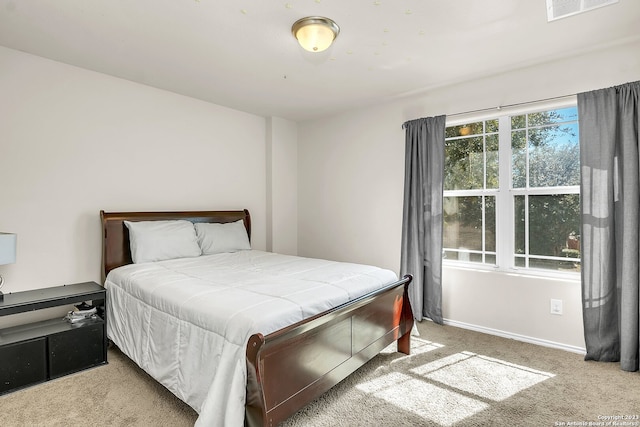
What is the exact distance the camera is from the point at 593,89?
2686 millimetres

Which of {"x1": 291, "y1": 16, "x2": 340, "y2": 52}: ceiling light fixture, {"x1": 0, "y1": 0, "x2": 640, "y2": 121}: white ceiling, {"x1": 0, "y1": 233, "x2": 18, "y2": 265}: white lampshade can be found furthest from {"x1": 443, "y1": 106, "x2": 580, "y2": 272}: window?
{"x1": 0, "y1": 233, "x2": 18, "y2": 265}: white lampshade

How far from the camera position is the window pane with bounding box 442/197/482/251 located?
3398 mm

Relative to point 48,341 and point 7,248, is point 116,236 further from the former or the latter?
point 48,341

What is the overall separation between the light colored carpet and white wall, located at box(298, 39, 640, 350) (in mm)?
457

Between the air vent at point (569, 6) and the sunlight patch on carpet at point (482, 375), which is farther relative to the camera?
the sunlight patch on carpet at point (482, 375)

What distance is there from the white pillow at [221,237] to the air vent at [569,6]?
3290 mm

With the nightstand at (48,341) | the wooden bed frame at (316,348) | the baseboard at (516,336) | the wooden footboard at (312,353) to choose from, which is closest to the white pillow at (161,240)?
the wooden bed frame at (316,348)

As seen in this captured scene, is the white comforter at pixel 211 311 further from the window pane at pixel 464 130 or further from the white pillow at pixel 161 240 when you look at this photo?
the window pane at pixel 464 130

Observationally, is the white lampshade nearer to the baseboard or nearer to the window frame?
the baseboard

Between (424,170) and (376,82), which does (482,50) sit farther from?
(424,170)

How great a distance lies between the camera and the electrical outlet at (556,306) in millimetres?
2887

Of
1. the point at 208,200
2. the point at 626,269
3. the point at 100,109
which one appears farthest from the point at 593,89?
the point at 100,109

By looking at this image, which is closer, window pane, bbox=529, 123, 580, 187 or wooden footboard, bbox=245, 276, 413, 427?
wooden footboard, bbox=245, 276, 413, 427

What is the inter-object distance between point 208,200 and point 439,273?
8.80ft
